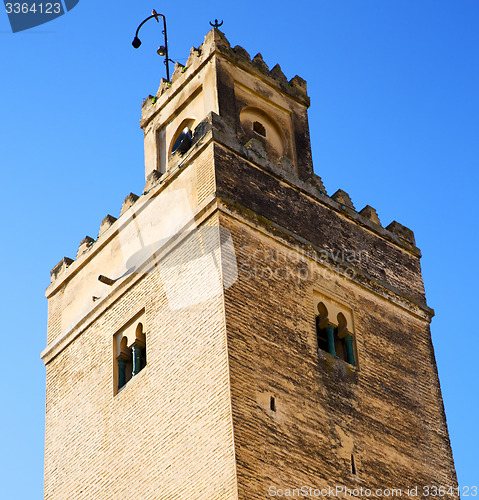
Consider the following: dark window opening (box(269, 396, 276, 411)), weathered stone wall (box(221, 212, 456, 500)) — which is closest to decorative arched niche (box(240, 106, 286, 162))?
weathered stone wall (box(221, 212, 456, 500))

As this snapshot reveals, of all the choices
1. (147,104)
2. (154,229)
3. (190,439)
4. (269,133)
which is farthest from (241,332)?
(147,104)

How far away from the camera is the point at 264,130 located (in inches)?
994

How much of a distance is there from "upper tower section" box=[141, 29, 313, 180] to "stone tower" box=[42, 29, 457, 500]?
4cm

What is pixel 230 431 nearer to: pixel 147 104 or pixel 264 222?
pixel 264 222

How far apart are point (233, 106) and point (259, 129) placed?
0.83 m

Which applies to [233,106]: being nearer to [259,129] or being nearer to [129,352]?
[259,129]

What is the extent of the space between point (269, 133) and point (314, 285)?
376 cm

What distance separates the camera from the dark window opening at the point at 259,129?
82.3 ft

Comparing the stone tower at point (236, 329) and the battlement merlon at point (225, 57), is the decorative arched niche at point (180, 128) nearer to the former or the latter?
the stone tower at point (236, 329)

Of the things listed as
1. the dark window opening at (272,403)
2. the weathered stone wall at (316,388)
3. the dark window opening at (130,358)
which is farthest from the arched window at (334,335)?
the dark window opening at (130,358)

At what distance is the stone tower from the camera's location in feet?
67.4

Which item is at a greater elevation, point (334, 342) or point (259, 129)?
point (259, 129)

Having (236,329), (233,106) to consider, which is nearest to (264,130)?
(233,106)

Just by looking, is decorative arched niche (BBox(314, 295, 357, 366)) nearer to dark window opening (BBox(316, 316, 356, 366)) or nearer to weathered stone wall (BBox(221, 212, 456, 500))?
dark window opening (BBox(316, 316, 356, 366))
